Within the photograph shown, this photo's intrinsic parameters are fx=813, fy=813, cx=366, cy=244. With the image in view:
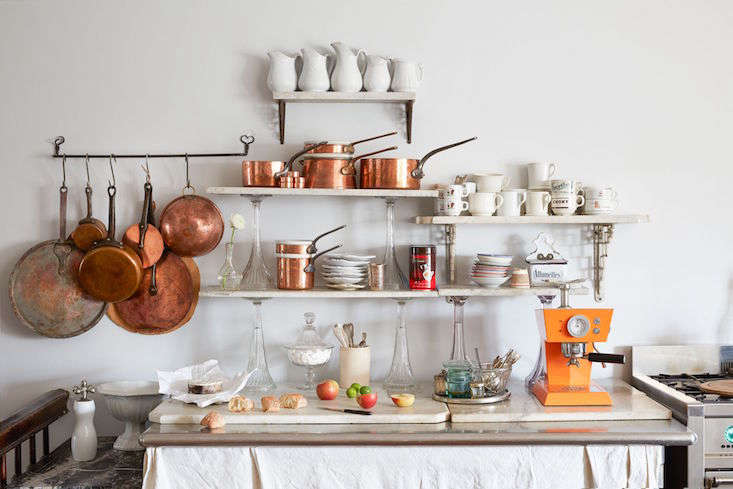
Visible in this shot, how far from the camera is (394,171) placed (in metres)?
2.94

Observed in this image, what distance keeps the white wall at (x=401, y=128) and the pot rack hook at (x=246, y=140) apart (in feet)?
0.11

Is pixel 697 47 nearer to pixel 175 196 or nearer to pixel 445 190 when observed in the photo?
pixel 445 190

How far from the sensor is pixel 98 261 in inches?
117

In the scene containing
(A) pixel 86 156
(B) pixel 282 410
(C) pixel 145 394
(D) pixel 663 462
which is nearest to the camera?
(D) pixel 663 462

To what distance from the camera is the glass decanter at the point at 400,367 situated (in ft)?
9.85

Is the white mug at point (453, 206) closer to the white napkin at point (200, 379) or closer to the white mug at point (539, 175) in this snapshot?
the white mug at point (539, 175)

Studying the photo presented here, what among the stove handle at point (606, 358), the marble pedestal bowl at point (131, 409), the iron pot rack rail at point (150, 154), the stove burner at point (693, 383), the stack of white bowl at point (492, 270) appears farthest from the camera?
the iron pot rack rail at point (150, 154)

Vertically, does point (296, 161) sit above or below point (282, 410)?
above

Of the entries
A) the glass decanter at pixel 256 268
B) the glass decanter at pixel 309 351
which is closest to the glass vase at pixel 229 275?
the glass decanter at pixel 256 268

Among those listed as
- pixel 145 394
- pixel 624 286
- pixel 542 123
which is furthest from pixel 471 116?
pixel 145 394

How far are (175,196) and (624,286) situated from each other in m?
1.78

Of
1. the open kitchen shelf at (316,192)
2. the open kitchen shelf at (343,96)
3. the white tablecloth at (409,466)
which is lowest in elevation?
the white tablecloth at (409,466)

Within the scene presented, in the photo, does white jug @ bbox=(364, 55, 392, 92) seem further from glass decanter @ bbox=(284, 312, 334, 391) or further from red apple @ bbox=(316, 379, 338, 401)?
red apple @ bbox=(316, 379, 338, 401)

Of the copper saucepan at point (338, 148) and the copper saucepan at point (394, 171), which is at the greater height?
the copper saucepan at point (338, 148)
